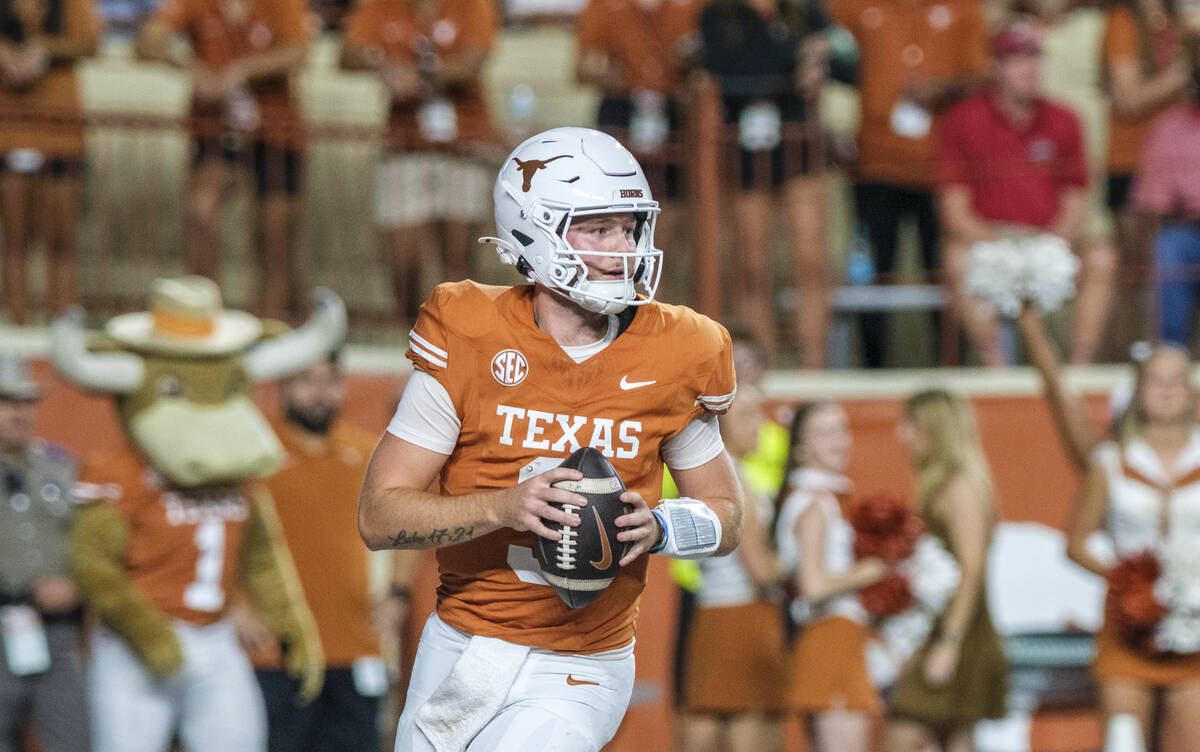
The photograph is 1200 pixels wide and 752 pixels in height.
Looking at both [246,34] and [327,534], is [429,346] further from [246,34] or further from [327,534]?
[246,34]

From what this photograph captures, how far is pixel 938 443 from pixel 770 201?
2.39 meters

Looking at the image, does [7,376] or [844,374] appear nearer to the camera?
[7,376]

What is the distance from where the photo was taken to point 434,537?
3.97 metres

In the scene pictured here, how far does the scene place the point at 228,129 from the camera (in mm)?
9109

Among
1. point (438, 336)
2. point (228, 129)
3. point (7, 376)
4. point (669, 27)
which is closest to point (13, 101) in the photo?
point (228, 129)

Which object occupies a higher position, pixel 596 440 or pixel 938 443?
pixel 596 440

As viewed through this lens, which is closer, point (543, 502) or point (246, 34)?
point (543, 502)

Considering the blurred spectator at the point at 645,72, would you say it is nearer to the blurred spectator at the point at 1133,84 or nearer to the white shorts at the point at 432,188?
the white shorts at the point at 432,188

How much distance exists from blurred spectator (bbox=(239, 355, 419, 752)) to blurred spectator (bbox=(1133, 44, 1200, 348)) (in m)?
4.50

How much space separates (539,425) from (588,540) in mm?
407

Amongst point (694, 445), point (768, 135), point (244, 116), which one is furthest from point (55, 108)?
point (694, 445)

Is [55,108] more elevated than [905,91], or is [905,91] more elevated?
[905,91]

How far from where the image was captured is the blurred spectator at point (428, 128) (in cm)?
927

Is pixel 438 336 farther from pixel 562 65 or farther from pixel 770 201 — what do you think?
pixel 562 65
